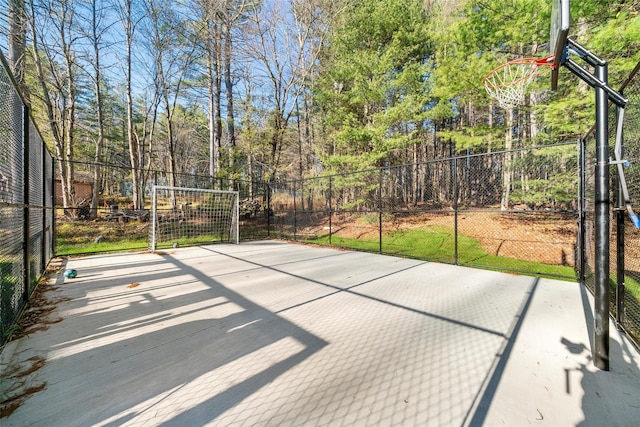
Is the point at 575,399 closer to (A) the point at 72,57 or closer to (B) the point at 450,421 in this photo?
(B) the point at 450,421

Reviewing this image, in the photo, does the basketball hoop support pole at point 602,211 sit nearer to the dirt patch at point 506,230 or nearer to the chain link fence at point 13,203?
the dirt patch at point 506,230

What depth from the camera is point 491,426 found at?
4.01 ft

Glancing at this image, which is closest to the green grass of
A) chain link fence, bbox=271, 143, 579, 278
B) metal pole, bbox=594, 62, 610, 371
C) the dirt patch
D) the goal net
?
chain link fence, bbox=271, 143, 579, 278

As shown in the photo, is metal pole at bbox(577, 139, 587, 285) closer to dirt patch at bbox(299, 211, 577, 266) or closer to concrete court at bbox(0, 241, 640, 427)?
concrete court at bbox(0, 241, 640, 427)

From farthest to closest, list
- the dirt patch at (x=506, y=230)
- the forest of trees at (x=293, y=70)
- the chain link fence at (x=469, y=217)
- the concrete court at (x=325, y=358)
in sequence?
the forest of trees at (x=293, y=70) < the dirt patch at (x=506, y=230) < the chain link fence at (x=469, y=217) < the concrete court at (x=325, y=358)

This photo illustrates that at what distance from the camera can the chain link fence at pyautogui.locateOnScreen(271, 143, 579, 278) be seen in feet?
20.1

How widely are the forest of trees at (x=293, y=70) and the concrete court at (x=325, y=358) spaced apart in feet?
21.5

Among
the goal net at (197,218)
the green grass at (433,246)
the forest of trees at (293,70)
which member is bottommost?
the green grass at (433,246)

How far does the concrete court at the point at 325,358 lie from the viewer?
1.32 m

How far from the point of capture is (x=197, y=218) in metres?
8.00

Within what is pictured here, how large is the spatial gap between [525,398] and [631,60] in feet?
21.7

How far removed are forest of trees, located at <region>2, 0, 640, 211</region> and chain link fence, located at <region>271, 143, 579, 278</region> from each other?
93cm

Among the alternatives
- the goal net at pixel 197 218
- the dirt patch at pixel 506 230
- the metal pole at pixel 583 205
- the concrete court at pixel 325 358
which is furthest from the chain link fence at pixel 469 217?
the concrete court at pixel 325 358

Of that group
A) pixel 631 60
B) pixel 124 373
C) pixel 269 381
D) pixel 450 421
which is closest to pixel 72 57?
pixel 124 373
